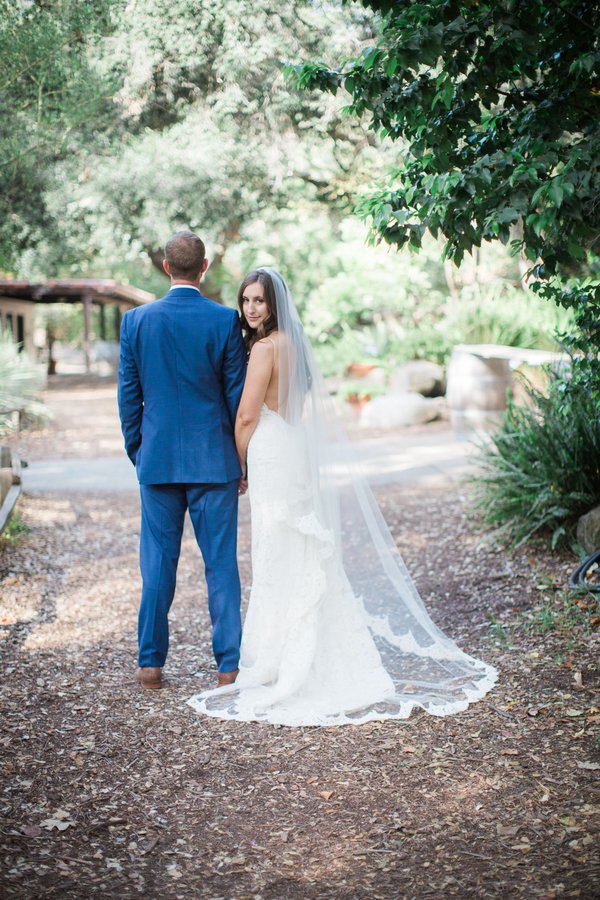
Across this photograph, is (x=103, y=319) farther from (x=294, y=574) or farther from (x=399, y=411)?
(x=294, y=574)

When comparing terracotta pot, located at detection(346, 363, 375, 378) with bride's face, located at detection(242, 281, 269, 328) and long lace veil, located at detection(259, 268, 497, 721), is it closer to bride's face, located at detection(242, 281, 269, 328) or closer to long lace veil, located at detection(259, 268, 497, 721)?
long lace veil, located at detection(259, 268, 497, 721)

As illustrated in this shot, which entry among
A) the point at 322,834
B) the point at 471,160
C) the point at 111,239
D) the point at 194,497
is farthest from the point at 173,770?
the point at 111,239

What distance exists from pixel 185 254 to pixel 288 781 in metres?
2.38

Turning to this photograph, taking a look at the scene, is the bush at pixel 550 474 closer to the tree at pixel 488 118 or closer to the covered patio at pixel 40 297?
the tree at pixel 488 118

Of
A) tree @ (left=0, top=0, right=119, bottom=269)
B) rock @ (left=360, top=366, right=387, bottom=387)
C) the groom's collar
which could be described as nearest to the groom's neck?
the groom's collar

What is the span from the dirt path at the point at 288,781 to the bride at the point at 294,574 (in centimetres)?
22

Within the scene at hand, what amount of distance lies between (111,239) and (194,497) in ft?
27.1

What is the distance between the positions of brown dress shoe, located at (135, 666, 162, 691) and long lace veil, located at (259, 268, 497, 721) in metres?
1.05

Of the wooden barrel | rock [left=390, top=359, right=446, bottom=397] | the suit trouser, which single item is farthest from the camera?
rock [left=390, top=359, right=446, bottom=397]

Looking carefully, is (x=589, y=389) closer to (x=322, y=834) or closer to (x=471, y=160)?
(x=471, y=160)

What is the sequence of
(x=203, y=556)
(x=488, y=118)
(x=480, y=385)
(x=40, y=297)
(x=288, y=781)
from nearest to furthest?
1. (x=288, y=781)
2. (x=488, y=118)
3. (x=203, y=556)
4. (x=480, y=385)
5. (x=40, y=297)

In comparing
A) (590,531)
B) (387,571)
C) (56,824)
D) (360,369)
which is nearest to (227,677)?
(387,571)

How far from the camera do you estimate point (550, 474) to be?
597 centimetres

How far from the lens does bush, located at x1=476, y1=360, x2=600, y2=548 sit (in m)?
5.82
